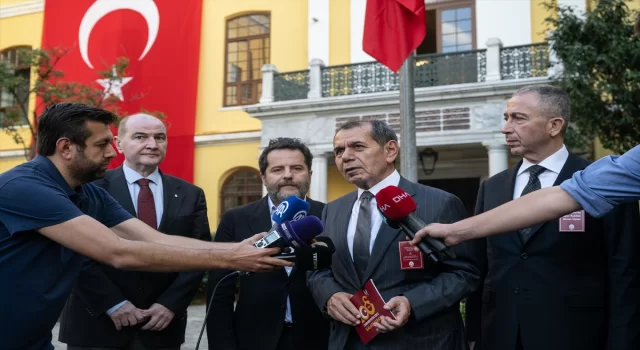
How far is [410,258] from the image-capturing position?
2857 mm

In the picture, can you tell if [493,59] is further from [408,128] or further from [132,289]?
[132,289]

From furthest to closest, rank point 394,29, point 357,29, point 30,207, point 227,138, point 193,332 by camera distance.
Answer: point 227,138, point 357,29, point 193,332, point 394,29, point 30,207

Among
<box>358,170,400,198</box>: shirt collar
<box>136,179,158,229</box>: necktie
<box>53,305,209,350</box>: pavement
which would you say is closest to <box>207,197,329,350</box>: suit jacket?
<box>136,179,158,229</box>: necktie

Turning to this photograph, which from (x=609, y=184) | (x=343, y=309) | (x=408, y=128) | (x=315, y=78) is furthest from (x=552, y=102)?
(x=315, y=78)

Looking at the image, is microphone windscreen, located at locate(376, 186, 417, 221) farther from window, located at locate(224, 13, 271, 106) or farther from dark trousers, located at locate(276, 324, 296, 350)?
window, located at locate(224, 13, 271, 106)

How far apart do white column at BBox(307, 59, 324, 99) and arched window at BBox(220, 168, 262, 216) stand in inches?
130

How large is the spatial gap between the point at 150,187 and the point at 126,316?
2.93ft

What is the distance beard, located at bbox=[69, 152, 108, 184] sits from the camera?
2.80 m

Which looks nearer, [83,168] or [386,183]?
[83,168]

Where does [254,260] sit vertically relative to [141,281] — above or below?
above

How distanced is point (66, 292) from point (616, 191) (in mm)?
2285

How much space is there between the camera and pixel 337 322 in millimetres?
3033

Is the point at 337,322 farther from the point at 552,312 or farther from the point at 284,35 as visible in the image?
the point at 284,35

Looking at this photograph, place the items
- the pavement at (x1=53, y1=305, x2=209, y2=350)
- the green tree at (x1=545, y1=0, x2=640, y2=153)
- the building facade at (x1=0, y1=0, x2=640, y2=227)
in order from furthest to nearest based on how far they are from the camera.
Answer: the building facade at (x1=0, y1=0, x2=640, y2=227) → the green tree at (x1=545, y1=0, x2=640, y2=153) → the pavement at (x1=53, y1=305, x2=209, y2=350)
